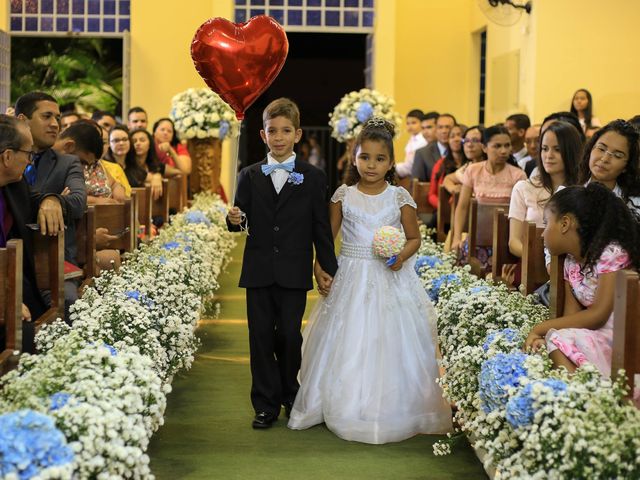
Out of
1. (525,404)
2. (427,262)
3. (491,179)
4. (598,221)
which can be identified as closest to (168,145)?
(491,179)

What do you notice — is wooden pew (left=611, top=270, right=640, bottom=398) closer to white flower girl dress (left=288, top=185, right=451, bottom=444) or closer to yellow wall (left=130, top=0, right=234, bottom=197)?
white flower girl dress (left=288, top=185, right=451, bottom=444)

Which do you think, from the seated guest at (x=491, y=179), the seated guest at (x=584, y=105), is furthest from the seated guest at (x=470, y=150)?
the seated guest at (x=584, y=105)

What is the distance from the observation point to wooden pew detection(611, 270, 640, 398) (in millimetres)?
4023

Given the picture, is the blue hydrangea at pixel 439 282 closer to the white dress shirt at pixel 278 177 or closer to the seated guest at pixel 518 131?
the white dress shirt at pixel 278 177

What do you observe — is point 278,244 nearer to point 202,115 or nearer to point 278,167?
point 278,167

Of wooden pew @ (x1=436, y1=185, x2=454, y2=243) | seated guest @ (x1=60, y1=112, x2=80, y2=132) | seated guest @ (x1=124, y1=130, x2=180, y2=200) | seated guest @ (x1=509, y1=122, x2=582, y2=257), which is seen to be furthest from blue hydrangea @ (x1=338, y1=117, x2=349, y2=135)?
seated guest @ (x1=509, y1=122, x2=582, y2=257)

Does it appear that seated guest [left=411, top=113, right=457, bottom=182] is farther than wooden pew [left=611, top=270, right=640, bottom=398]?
Yes

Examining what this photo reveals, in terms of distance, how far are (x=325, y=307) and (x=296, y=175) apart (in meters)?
0.73

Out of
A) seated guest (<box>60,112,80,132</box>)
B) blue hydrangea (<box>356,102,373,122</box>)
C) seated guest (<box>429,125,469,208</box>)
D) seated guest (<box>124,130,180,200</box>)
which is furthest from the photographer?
blue hydrangea (<box>356,102,373,122</box>)

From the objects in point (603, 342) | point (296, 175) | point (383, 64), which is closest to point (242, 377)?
point (296, 175)

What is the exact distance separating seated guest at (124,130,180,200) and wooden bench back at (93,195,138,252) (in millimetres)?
2217

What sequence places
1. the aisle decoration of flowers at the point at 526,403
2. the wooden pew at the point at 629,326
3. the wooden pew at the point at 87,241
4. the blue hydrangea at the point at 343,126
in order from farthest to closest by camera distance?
Answer: the blue hydrangea at the point at 343,126
the wooden pew at the point at 87,241
the wooden pew at the point at 629,326
the aisle decoration of flowers at the point at 526,403

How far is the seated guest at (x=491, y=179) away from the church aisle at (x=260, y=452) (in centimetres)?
270

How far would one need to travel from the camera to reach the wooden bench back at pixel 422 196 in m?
10.9
